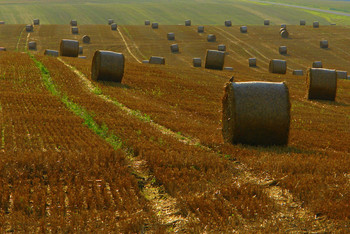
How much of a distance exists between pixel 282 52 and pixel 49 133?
147 ft

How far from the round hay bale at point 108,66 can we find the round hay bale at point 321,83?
29.8ft

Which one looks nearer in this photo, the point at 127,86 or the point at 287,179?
the point at 287,179

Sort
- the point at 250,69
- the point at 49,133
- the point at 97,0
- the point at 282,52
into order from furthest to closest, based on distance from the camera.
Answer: the point at 97,0 → the point at 282,52 → the point at 250,69 → the point at 49,133

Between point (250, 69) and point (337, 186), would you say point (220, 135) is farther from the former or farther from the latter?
point (250, 69)

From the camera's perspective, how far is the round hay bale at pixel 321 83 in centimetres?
2319

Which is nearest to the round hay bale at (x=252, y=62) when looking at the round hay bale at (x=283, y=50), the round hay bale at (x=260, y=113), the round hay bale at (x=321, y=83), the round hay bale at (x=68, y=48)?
the round hay bale at (x=283, y=50)

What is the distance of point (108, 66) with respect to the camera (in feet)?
76.7

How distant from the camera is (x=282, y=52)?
53.6 meters

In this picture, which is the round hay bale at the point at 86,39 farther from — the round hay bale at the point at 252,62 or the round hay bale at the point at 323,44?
the round hay bale at the point at 323,44

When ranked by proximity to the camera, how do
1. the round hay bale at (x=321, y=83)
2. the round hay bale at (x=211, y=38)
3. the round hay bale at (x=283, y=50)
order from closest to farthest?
1. the round hay bale at (x=321, y=83)
2. the round hay bale at (x=283, y=50)
3. the round hay bale at (x=211, y=38)

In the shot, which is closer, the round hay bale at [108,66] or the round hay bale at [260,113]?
the round hay bale at [260,113]

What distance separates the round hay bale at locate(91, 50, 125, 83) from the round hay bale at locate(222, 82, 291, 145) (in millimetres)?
12401

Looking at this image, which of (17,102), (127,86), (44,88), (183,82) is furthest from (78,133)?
(183,82)

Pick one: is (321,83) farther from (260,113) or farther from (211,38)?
(211,38)
